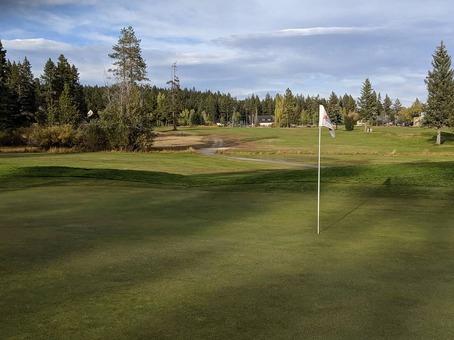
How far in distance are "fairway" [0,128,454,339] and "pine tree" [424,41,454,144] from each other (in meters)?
63.4

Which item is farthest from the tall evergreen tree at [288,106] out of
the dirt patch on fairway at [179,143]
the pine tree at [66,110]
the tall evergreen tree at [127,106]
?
the tall evergreen tree at [127,106]

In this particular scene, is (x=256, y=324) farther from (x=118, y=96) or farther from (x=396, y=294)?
(x=118, y=96)

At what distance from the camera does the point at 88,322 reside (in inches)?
184

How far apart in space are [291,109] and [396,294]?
559ft

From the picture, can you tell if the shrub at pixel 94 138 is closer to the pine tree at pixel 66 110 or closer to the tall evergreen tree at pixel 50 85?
the pine tree at pixel 66 110

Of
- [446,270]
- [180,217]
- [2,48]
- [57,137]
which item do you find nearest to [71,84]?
[2,48]

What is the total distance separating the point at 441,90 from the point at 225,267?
74.2 meters

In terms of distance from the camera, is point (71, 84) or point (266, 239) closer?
point (266, 239)

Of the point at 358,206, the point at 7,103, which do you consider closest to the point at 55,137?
the point at 7,103

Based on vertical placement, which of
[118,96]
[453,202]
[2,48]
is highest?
[2,48]

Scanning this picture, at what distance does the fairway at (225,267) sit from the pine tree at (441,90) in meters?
63.4

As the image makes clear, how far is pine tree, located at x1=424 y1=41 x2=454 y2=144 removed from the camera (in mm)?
70750

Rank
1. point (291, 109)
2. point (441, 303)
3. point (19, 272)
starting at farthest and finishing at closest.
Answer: point (291, 109) → point (19, 272) → point (441, 303)

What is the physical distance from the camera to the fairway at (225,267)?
15.2ft
